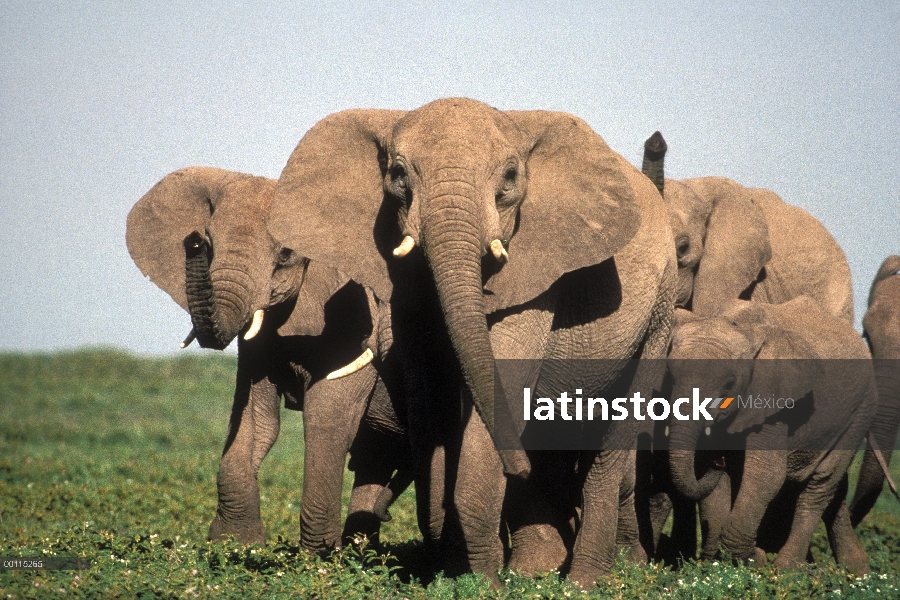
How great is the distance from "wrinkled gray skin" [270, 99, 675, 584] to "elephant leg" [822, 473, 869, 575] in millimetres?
3202

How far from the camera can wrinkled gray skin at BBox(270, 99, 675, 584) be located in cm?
647

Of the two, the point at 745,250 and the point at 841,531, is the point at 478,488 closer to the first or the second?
the point at 841,531

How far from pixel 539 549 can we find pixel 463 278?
2.82m

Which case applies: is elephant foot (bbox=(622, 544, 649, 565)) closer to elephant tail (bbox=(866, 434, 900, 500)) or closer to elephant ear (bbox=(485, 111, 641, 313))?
elephant tail (bbox=(866, 434, 900, 500))

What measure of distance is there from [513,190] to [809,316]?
13.4ft

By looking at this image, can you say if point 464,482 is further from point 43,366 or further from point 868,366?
point 43,366

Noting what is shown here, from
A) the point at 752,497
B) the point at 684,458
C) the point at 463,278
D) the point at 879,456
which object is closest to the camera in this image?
the point at 463,278

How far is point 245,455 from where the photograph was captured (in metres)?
8.59

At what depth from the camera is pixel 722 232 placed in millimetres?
10914

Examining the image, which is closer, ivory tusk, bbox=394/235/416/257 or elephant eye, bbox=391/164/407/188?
ivory tusk, bbox=394/235/416/257

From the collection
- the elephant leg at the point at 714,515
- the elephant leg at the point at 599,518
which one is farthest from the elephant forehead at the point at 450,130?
the elephant leg at the point at 714,515

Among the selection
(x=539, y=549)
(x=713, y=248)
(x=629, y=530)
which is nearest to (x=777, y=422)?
(x=629, y=530)

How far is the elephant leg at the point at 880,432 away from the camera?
424 inches

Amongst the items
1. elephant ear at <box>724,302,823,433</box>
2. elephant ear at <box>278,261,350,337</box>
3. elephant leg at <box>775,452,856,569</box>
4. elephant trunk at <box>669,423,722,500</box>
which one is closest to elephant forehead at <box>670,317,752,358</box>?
elephant ear at <box>724,302,823,433</box>
